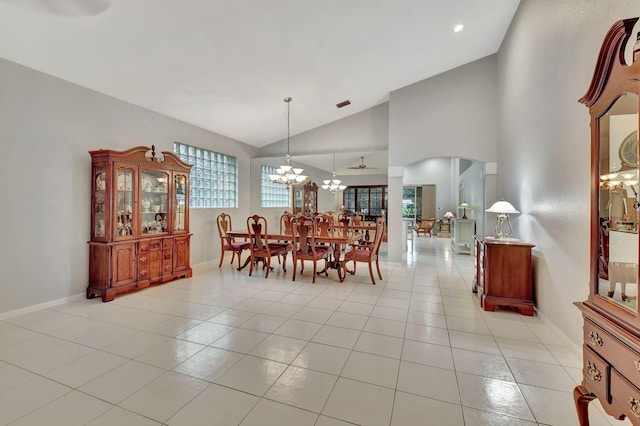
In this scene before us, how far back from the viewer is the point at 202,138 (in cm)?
586

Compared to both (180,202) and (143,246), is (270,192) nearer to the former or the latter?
(180,202)

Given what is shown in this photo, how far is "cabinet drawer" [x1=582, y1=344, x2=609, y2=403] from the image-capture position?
1.32m

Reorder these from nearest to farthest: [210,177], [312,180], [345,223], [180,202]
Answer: [180,202], [345,223], [210,177], [312,180]

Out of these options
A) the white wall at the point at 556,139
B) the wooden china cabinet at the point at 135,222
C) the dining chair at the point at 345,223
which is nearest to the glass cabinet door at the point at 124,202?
the wooden china cabinet at the point at 135,222

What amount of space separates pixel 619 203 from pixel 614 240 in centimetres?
19

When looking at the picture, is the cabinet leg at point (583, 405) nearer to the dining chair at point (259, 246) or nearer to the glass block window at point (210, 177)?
the dining chair at point (259, 246)

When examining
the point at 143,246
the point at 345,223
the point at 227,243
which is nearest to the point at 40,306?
the point at 143,246

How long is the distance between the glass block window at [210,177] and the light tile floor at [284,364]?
2.66 meters

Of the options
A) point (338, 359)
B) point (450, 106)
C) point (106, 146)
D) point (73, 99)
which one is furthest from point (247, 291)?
point (450, 106)

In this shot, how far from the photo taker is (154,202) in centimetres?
449

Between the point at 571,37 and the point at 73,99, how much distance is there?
5624 mm

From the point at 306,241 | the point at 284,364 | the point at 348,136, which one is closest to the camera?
the point at 284,364

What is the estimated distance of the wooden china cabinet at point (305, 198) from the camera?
966cm

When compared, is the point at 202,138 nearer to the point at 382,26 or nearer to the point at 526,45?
the point at 382,26
